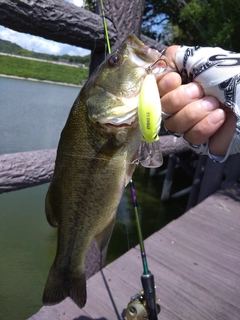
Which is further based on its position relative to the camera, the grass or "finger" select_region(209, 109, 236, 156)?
the grass

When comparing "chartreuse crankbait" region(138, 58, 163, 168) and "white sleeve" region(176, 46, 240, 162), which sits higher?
"white sleeve" region(176, 46, 240, 162)

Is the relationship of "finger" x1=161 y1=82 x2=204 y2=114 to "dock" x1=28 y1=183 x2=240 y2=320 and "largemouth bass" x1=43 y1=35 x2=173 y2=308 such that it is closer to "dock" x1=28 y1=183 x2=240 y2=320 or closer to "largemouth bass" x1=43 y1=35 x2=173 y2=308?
"largemouth bass" x1=43 y1=35 x2=173 y2=308

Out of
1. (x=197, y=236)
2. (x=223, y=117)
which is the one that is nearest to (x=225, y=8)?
(x=197, y=236)

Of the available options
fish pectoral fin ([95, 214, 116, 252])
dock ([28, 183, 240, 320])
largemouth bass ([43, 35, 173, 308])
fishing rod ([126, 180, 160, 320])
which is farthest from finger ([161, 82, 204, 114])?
dock ([28, 183, 240, 320])

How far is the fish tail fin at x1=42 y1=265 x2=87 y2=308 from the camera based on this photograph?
4.63 ft

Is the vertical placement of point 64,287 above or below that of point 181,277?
above

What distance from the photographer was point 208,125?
1.19m

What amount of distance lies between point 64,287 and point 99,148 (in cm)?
64

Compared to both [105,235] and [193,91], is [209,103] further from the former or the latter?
[105,235]

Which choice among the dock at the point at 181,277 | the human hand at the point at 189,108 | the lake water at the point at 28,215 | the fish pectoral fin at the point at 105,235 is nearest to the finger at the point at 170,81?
the human hand at the point at 189,108

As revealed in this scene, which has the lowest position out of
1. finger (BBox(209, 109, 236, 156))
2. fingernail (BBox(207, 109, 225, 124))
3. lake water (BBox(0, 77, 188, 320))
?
lake water (BBox(0, 77, 188, 320))

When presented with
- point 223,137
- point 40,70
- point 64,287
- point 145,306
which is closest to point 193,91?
point 223,137

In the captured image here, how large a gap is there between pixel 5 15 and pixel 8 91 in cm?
78

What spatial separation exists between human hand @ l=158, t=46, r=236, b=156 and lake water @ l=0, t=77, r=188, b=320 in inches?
54.4
